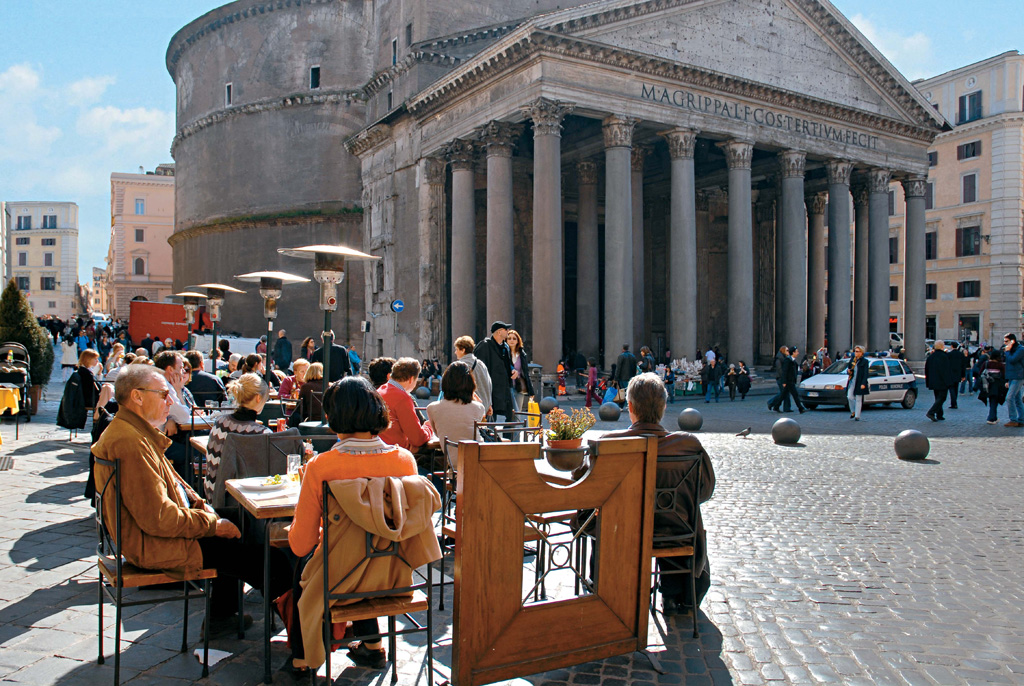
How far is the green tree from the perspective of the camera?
1396 cm

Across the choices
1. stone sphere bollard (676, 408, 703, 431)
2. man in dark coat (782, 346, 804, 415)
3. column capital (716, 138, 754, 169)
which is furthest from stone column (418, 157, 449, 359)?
stone sphere bollard (676, 408, 703, 431)

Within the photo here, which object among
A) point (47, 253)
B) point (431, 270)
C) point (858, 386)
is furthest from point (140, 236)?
point (858, 386)

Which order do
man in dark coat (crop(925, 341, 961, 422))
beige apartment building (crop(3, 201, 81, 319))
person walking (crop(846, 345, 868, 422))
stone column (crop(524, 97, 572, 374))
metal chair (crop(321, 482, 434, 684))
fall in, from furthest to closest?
beige apartment building (crop(3, 201, 81, 319)), stone column (crop(524, 97, 572, 374)), person walking (crop(846, 345, 868, 422)), man in dark coat (crop(925, 341, 961, 422)), metal chair (crop(321, 482, 434, 684))

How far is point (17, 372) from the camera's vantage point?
1188 centimetres

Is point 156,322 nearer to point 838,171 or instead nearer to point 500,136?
point 500,136

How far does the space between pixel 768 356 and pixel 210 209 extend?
27485 mm

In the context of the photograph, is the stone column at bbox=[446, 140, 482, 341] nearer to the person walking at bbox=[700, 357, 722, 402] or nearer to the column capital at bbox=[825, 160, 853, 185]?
the person walking at bbox=[700, 357, 722, 402]

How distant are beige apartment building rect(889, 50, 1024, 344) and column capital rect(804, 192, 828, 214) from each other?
11.9m

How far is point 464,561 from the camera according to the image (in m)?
3.21

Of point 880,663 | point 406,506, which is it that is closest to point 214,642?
point 406,506

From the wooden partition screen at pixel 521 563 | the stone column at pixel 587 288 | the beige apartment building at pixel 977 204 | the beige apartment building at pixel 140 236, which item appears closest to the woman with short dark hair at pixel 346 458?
the wooden partition screen at pixel 521 563

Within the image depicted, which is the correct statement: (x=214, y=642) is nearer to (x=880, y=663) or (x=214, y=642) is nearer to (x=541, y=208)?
(x=880, y=663)

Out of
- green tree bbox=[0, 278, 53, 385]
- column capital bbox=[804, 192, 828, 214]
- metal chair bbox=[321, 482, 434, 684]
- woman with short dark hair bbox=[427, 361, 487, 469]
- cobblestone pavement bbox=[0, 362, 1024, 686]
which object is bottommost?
cobblestone pavement bbox=[0, 362, 1024, 686]

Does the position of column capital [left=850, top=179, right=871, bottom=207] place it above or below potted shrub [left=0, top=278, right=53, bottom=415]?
above
